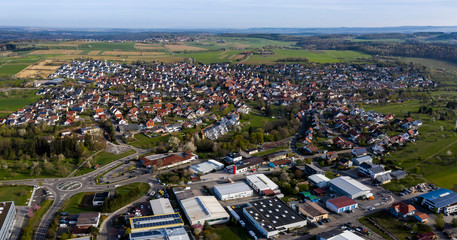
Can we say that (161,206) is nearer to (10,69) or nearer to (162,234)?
(162,234)

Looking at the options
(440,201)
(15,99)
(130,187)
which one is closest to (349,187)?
(440,201)

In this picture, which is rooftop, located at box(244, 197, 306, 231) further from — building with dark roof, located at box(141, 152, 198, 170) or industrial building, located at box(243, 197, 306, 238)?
building with dark roof, located at box(141, 152, 198, 170)

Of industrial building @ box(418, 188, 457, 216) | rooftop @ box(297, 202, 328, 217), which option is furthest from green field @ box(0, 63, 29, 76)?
industrial building @ box(418, 188, 457, 216)

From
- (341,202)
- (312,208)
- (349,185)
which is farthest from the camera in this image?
(349,185)

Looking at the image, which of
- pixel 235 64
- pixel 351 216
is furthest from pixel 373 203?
pixel 235 64

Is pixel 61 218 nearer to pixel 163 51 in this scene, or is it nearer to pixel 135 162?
pixel 135 162
